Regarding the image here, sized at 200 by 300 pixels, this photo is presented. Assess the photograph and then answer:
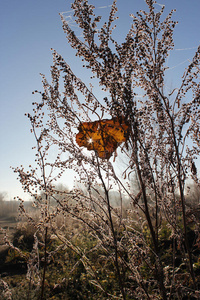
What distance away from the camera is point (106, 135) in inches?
56.5

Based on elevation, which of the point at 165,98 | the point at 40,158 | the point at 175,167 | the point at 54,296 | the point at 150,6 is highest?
the point at 150,6

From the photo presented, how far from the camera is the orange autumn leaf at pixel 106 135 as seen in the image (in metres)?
1.41

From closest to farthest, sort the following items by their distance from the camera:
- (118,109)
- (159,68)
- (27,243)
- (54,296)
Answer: (118,109), (159,68), (54,296), (27,243)

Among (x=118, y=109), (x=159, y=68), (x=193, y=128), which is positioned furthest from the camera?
(x=193, y=128)

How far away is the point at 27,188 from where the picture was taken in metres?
1.88

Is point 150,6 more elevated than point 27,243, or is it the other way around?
point 150,6

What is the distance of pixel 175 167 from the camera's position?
6.09 ft

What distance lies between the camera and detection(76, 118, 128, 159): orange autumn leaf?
4.62 feet

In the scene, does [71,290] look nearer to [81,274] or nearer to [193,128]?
[81,274]

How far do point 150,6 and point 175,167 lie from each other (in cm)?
166

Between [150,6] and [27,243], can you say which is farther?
[27,243]

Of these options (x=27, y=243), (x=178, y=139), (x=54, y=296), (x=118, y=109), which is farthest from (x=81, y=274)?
(x=118, y=109)

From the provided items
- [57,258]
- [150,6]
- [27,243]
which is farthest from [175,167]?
[27,243]

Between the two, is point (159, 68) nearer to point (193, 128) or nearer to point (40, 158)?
point (193, 128)
